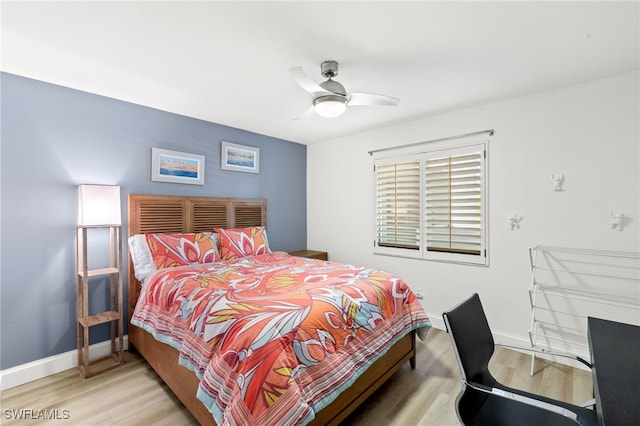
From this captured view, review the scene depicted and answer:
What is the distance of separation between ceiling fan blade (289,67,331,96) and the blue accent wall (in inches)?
79.5

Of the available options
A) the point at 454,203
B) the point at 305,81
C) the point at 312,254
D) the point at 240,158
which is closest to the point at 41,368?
the point at 240,158

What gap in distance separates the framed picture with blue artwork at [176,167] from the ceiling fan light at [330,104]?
6.15 ft

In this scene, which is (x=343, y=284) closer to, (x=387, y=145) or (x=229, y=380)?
(x=229, y=380)

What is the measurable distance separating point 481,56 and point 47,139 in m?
3.52

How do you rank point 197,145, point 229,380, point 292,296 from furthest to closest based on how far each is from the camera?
point 197,145 → point 292,296 → point 229,380

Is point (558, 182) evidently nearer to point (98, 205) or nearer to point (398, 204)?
point (398, 204)

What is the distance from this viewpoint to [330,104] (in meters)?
2.20

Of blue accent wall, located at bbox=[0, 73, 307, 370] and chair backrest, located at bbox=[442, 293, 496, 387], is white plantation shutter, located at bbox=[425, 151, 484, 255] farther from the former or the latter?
blue accent wall, located at bbox=[0, 73, 307, 370]

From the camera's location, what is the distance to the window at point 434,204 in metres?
3.16

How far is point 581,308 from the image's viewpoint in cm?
257

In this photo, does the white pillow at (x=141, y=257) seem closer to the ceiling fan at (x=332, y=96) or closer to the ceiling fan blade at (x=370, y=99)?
the ceiling fan at (x=332, y=96)

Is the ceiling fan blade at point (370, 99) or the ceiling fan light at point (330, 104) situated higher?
the ceiling fan blade at point (370, 99)

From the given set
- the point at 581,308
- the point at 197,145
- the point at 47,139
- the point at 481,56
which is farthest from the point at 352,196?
the point at 47,139

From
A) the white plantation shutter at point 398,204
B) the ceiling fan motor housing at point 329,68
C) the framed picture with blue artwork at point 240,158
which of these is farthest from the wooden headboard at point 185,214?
the ceiling fan motor housing at point 329,68
